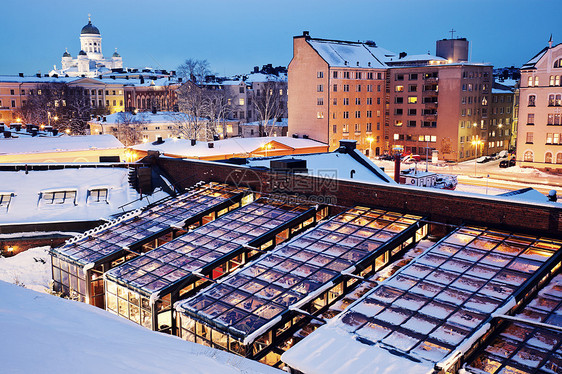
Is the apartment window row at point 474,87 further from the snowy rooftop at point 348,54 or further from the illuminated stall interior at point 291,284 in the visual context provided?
the illuminated stall interior at point 291,284

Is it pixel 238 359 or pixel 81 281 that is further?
pixel 81 281

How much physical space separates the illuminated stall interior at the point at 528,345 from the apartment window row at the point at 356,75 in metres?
58.7

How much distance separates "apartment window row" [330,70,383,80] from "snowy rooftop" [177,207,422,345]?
2045 inches

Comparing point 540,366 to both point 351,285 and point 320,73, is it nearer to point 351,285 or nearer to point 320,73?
point 351,285

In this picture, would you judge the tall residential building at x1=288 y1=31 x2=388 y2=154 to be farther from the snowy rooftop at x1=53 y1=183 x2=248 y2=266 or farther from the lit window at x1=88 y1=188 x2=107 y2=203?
the snowy rooftop at x1=53 y1=183 x2=248 y2=266

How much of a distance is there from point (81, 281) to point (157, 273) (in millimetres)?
4518

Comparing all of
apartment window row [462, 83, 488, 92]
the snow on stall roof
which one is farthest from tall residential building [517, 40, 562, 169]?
the snow on stall roof

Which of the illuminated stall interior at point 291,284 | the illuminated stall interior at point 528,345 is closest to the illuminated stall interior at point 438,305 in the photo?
the illuminated stall interior at point 528,345

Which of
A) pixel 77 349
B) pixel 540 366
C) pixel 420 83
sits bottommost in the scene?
pixel 540 366

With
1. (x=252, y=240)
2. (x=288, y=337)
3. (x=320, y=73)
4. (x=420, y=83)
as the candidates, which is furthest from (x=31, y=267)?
(x=420, y=83)

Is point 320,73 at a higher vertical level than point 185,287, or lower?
higher

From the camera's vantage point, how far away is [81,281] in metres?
20.7

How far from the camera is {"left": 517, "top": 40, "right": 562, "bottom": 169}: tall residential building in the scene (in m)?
57.9

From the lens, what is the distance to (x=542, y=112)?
195 feet
